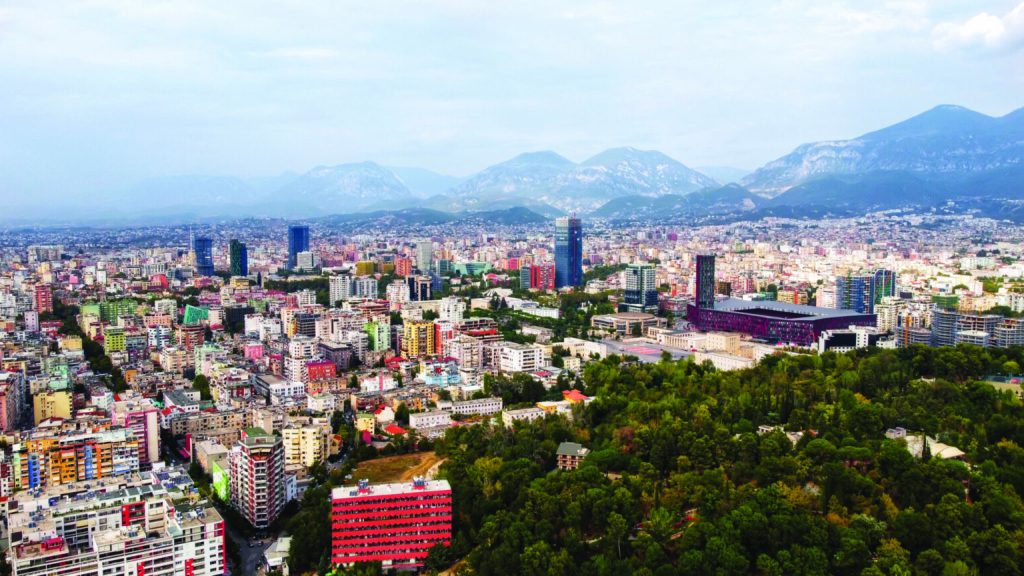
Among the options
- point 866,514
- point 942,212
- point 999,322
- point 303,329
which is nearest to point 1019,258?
point 999,322

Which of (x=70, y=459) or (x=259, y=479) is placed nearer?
(x=259, y=479)

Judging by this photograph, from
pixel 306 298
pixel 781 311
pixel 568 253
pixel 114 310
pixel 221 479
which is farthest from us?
pixel 568 253

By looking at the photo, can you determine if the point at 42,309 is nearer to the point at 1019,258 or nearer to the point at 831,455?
the point at 831,455

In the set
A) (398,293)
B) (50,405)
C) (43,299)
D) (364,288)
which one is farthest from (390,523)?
(364,288)

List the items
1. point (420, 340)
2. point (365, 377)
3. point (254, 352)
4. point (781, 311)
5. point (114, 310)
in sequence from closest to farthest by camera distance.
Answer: point (365, 377)
point (254, 352)
point (420, 340)
point (781, 311)
point (114, 310)

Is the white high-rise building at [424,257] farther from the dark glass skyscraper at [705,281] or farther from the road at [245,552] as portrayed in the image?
the road at [245,552]

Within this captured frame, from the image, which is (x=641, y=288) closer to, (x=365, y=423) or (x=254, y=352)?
(x=254, y=352)
